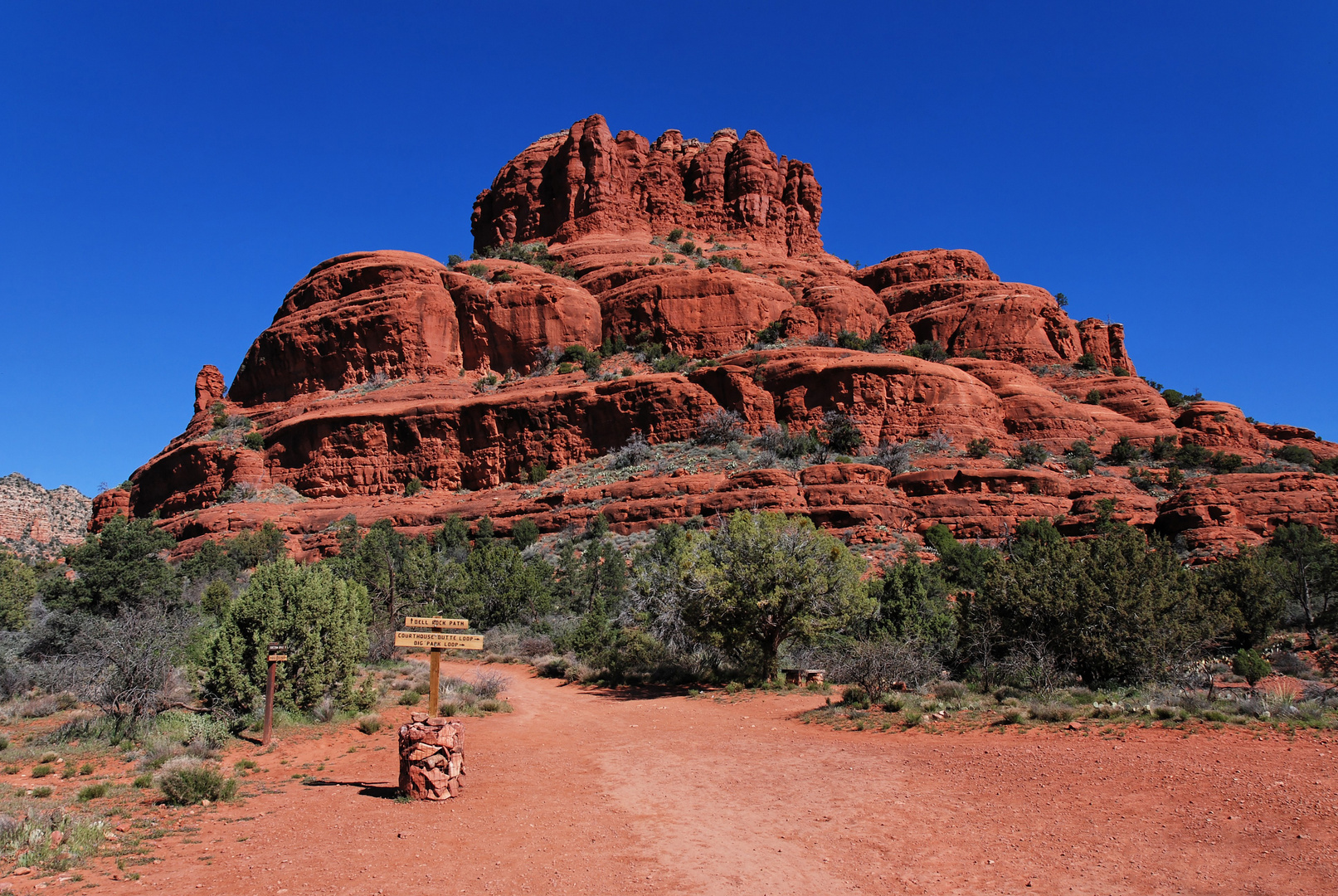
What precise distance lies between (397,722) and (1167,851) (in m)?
12.5

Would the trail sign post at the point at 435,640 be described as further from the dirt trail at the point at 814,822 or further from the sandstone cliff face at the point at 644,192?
the sandstone cliff face at the point at 644,192

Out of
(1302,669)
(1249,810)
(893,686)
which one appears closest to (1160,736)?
(1249,810)

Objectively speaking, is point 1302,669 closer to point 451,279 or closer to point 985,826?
point 985,826

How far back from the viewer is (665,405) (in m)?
47.3

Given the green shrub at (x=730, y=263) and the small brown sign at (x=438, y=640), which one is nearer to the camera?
the small brown sign at (x=438, y=640)

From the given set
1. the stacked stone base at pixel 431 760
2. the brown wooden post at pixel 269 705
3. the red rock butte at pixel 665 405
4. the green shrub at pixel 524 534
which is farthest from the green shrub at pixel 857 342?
the stacked stone base at pixel 431 760

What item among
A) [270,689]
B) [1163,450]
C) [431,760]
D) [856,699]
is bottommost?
[856,699]

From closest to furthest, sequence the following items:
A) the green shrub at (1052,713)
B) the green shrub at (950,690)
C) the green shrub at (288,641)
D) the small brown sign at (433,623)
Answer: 1. the small brown sign at (433,623)
2. the green shrub at (1052,713)
3. the green shrub at (288,641)
4. the green shrub at (950,690)

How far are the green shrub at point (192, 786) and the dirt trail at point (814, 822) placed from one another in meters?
0.29

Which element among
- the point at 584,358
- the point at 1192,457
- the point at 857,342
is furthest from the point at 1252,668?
the point at 584,358

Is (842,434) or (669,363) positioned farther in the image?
(669,363)

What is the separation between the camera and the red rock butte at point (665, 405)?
38.7 metres

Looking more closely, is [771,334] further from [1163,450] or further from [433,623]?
[433,623]

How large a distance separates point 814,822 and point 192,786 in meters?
7.13
